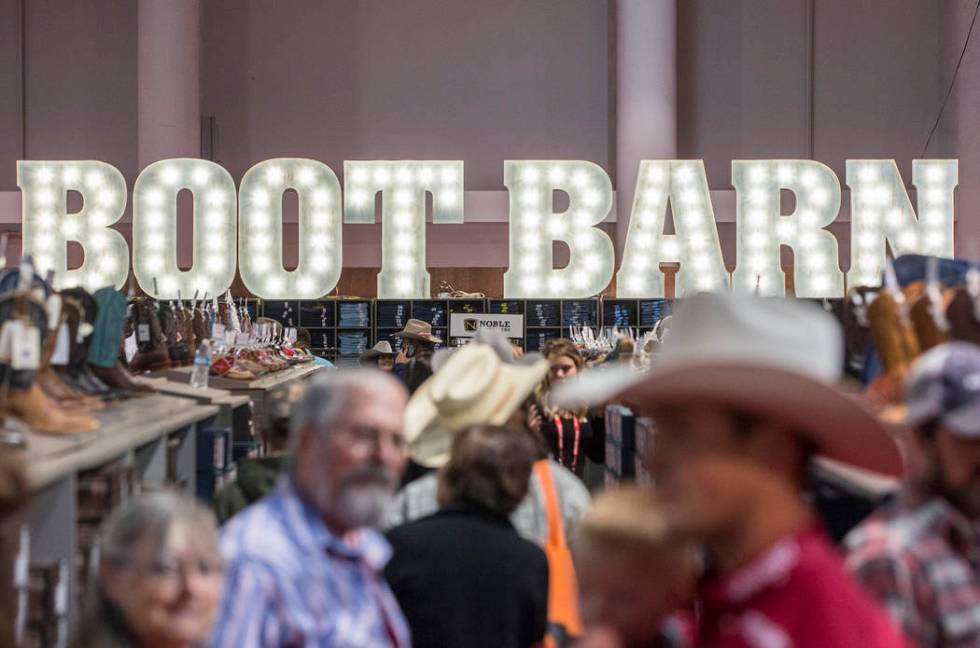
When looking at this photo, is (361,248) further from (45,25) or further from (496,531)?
(496,531)

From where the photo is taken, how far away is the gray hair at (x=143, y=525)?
1917 mm

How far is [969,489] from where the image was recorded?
1809 millimetres

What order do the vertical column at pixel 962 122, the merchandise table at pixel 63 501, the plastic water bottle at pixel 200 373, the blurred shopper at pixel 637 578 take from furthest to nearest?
the vertical column at pixel 962 122 → the plastic water bottle at pixel 200 373 → the merchandise table at pixel 63 501 → the blurred shopper at pixel 637 578

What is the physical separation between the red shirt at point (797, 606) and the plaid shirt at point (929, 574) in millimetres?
449

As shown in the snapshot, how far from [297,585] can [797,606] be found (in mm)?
952

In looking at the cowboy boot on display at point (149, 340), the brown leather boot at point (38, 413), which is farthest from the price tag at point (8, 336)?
the cowboy boot on display at point (149, 340)

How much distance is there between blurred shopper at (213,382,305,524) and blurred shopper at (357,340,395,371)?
6.58 meters

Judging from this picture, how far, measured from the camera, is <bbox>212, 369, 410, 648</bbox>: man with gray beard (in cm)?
187

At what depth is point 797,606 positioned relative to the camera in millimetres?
1229

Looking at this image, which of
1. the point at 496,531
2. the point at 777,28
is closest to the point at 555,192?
the point at 777,28

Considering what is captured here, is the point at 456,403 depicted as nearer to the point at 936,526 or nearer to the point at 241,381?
the point at 936,526

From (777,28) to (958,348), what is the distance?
1682 cm

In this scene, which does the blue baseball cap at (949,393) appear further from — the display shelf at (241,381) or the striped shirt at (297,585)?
the display shelf at (241,381)

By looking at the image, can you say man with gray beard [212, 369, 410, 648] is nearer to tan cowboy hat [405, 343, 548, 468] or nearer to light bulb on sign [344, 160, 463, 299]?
tan cowboy hat [405, 343, 548, 468]
